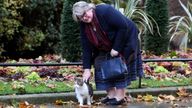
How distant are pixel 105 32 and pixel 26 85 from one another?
1.72m

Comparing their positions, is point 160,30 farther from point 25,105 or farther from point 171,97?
point 25,105

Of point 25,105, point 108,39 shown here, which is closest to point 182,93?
point 108,39

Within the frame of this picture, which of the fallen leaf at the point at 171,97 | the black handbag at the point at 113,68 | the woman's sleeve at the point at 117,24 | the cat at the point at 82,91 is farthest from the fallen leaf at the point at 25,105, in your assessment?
the fallen leaf at the point at 171,97

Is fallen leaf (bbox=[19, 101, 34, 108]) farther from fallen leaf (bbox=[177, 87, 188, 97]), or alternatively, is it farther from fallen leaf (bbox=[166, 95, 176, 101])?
fallen leaf (bbox=[177, 87, 188, 97])

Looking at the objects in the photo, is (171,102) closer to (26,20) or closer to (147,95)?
(147,95)

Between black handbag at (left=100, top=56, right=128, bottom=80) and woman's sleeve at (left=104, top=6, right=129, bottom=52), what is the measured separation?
0.19m

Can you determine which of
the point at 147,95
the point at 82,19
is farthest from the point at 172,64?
the point at 82,19

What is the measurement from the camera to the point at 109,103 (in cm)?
743

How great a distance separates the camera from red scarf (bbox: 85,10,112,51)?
707 cm

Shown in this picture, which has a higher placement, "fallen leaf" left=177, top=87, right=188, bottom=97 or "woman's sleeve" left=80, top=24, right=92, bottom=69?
"woman's sleeve" left=80, top=24, right=92, bottom=69

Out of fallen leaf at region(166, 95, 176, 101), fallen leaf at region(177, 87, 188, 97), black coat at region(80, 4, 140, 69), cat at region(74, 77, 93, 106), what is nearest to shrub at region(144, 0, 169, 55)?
fallen leaf at region(177, 87, 188, 97)

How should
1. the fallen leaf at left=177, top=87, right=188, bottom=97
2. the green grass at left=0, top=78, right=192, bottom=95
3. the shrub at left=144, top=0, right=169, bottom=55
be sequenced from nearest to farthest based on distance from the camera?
1. the green grass at left=0, top=78, right=192, bottom=95
2. the fallen leaf at left=177, top=87, right=188, bottom=97
3. the shrub at left=144, top=0, right=169, bottom=55

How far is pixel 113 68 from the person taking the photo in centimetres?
715

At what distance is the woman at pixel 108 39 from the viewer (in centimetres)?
702
